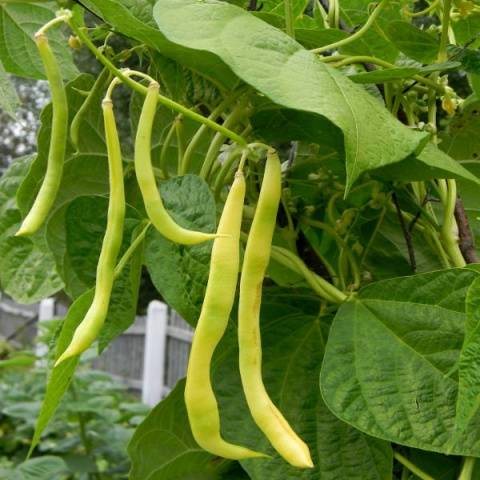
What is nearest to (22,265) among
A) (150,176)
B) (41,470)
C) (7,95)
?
(7,95)

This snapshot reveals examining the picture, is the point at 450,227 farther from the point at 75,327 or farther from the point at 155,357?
the point at 155,357

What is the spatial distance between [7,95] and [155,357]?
4.28 m

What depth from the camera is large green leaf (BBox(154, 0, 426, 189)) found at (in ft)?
1.12

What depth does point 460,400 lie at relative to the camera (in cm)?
35

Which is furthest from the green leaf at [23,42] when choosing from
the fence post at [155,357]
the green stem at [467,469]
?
the fence post at [155,357]

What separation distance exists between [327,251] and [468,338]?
0.29 meters

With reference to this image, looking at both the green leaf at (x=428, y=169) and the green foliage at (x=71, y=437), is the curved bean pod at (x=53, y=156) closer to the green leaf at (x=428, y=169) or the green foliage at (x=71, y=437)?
the green leaf at (x=428, y=169)

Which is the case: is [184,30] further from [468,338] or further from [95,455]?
[95,455]

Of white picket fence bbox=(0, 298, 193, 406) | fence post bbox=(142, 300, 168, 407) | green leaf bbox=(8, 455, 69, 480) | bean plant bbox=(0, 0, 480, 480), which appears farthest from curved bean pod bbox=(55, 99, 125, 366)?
fence post bbox=(142, 300, 168, 407)

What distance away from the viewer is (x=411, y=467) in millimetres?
496

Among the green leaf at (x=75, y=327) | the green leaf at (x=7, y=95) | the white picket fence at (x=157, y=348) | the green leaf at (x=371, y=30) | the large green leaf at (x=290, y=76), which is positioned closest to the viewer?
the large green leaf at (x=290, y=76)

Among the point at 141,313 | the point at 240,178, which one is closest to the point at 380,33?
Answer: the point at 240,178

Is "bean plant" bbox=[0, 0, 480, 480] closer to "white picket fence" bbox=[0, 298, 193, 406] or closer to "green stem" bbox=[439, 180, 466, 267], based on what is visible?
"green stem" bbox=[439, 180, 466, 267]

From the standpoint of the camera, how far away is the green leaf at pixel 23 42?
0.70 m
